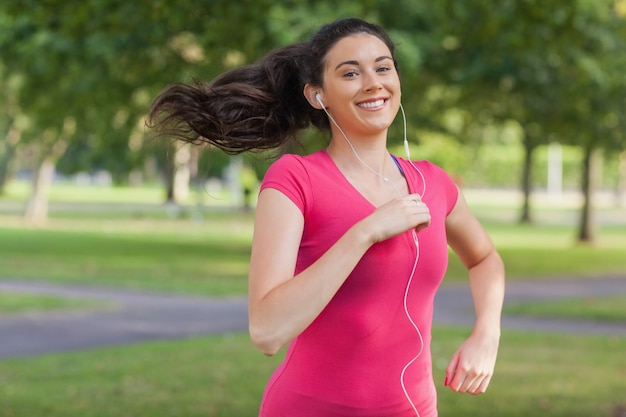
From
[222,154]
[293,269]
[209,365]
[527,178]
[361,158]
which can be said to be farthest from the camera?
[527,178]

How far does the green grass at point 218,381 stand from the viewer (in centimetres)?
789

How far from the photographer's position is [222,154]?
18.1 m

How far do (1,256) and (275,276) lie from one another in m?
20.3

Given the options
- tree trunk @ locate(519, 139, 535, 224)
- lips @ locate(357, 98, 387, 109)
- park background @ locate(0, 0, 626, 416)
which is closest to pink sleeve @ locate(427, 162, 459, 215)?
lips @ locate(357, 98, 387, 109)

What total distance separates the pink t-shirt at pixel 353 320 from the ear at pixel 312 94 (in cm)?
17

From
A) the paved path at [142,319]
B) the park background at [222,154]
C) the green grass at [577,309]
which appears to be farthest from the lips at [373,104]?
the green grass at [577,309]

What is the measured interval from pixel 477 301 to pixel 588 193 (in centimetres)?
2616

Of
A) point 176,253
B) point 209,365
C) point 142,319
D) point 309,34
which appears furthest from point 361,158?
point 176,253

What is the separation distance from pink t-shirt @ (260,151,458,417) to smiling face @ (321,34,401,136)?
0.42 feet

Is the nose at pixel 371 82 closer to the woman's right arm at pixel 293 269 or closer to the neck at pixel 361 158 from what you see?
the neck at pixel 361 158

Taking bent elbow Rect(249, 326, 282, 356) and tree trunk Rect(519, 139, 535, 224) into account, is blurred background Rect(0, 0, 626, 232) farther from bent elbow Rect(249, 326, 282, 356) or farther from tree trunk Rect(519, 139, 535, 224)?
tree trunk Rect(519, 139, 535, 224)

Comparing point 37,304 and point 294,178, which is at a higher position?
point 294,178

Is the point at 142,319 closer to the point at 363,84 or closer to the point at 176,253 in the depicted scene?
the point at 363,84

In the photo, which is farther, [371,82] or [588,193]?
[588,193]
